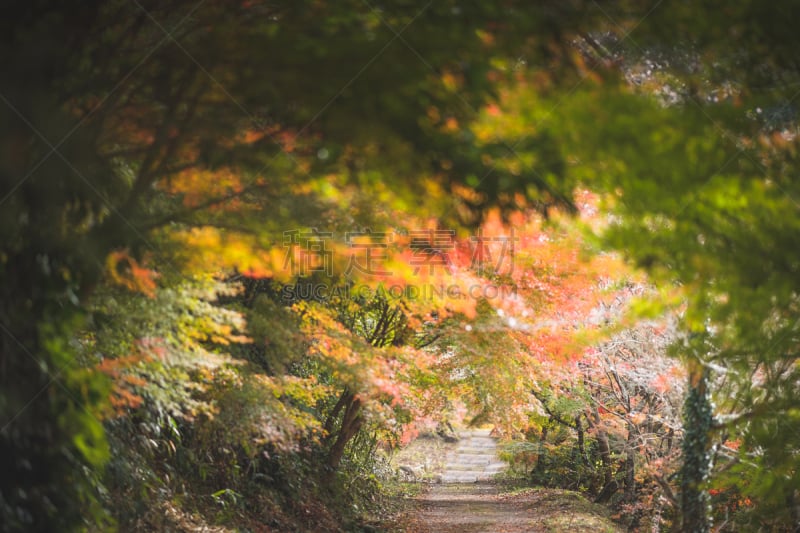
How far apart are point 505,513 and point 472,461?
582 inches

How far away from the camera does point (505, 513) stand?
15.2 m

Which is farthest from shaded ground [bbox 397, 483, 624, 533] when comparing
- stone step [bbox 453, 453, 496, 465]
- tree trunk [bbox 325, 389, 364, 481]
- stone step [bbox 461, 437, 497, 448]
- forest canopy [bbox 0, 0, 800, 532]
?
stone step [bbox 461, 437, 497, 448]

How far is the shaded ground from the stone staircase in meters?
5.16

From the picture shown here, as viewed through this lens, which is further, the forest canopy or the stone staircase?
the stone staircase

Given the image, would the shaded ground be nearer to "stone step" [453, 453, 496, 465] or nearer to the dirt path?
the dirt path

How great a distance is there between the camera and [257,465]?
1047 centimetres

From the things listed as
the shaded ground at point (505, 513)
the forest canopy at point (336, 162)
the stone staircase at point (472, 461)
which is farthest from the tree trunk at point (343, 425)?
the stone staircase at point (472, 461)

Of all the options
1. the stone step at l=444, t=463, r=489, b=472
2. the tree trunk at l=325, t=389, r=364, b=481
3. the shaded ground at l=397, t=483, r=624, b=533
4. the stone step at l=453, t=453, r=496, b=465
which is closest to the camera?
the tree trunk at l=325, t=389, r=364, b=481

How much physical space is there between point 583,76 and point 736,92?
135cm

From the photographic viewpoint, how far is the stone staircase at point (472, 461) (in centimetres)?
2523

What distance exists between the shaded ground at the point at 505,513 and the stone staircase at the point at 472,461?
516 centimetres

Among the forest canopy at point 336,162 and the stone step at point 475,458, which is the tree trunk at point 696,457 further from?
the stone step at point 475,458

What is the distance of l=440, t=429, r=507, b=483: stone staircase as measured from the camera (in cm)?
2523

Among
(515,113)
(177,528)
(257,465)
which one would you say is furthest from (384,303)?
(515,113)
